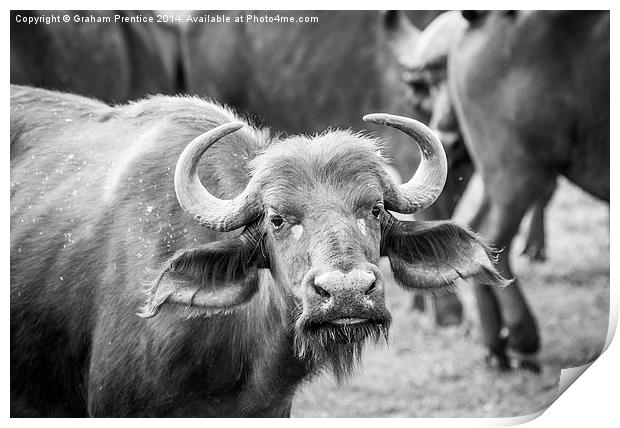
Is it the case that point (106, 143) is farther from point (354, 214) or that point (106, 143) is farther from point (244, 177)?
point (354, 214)

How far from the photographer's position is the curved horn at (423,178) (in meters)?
4.42

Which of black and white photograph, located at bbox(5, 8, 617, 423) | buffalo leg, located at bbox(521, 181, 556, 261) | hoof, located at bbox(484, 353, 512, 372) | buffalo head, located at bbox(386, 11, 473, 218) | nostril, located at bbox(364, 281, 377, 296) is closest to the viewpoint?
nostril, located at bbox(364, 281, 377, 296)

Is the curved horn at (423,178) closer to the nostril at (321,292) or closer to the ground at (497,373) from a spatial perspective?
the nostril at (321,292)

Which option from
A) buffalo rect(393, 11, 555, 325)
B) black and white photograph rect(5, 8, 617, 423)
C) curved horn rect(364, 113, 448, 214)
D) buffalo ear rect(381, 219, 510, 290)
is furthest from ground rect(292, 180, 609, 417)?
curved horn rect(364, 113, 448, 214)

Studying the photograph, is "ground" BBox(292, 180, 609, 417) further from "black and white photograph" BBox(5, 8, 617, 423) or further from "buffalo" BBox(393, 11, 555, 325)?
"buffalo" BBox(393, 11, 555, 325)

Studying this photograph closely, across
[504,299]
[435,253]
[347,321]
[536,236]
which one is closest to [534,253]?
[536,236]

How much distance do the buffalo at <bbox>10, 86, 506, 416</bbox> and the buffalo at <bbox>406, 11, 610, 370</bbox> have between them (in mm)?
1607

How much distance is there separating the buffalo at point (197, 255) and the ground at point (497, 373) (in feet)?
2.52

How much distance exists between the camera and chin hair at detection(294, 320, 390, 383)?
4066 mm

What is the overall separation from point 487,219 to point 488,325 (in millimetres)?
738
